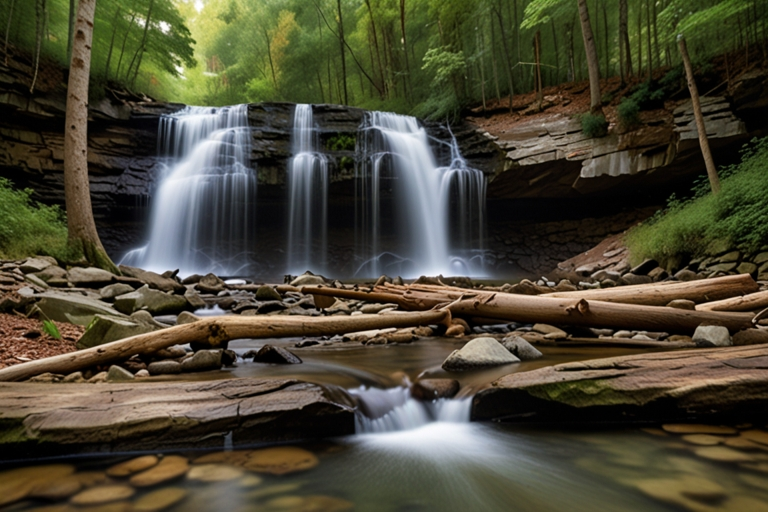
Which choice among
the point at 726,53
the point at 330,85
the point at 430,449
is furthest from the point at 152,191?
the point at 726,53

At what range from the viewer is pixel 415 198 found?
46.0 feet

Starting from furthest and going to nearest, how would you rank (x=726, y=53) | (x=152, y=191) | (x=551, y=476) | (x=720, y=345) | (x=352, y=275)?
(x=352, y=275) → (x=152, y=191) → (x=726, y=53) → (x=720, y=345) → (x=551, y=476)

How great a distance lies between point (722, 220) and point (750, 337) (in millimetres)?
7058

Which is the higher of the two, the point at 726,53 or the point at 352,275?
the point at 726,53

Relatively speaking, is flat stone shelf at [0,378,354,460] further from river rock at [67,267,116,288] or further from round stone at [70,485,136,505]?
river rock at [67,267,116,288]

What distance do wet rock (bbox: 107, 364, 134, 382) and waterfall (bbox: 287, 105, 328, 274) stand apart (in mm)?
11655

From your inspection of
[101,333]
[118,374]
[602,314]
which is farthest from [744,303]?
[101,333]

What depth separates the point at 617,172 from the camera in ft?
38.1

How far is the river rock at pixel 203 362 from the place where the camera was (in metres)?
2.77

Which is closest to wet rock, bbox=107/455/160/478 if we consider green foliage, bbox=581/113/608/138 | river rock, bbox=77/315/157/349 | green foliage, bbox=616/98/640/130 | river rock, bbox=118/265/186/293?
river rock, bbox=77/315/157/349

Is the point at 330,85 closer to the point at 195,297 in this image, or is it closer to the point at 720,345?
the point at 195,297

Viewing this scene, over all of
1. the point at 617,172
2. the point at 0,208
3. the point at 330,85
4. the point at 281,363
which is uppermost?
the point at 330,85

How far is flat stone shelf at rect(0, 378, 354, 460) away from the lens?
175cm

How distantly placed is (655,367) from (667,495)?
3.11ft
